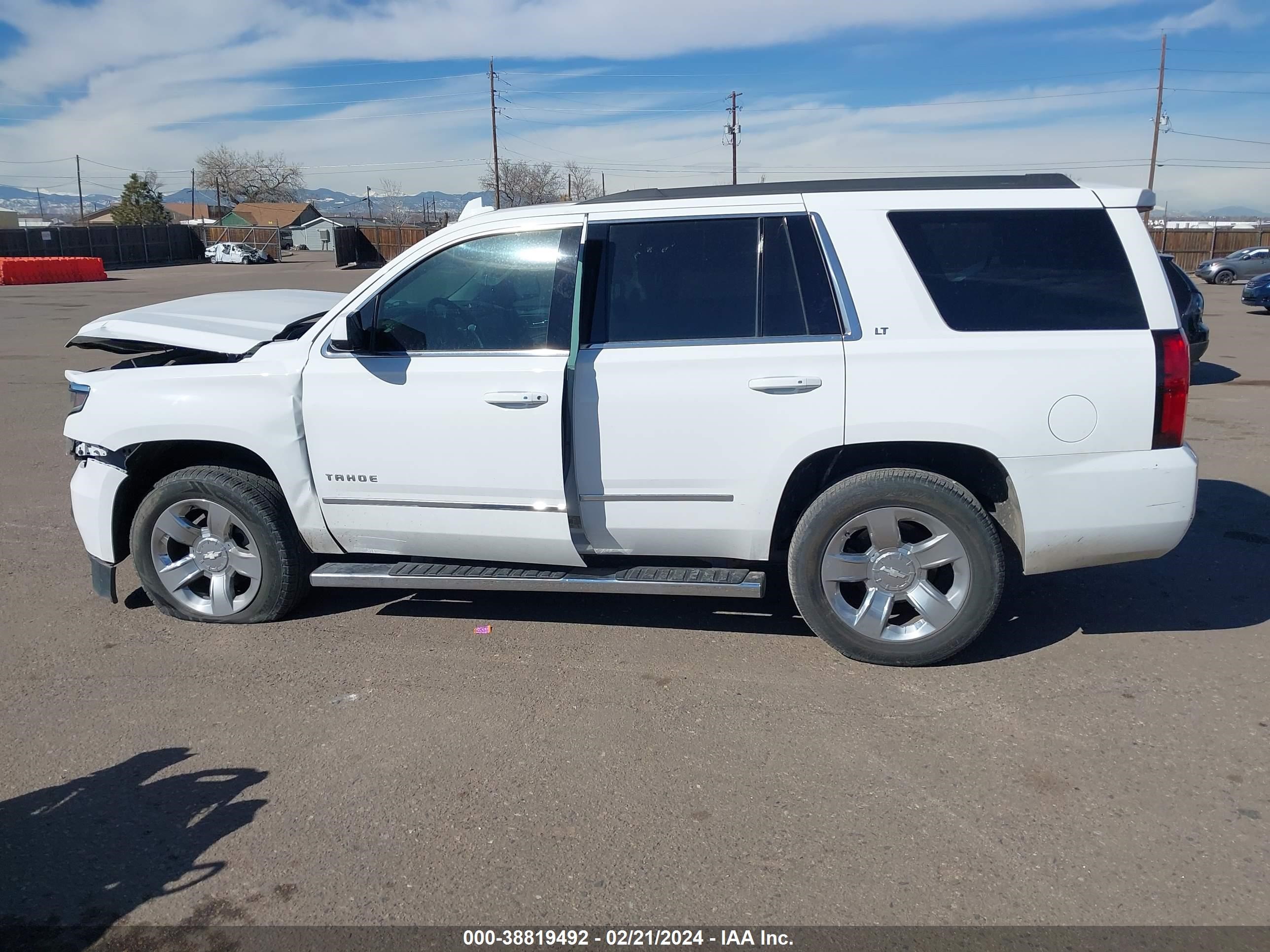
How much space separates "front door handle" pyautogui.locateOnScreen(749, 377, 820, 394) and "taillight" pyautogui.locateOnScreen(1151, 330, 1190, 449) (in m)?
1.36

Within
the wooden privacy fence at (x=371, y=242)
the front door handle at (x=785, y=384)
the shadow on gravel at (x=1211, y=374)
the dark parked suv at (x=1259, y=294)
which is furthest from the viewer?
the wooden privacy fence at (x=371, y=242)

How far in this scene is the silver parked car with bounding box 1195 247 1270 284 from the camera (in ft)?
105

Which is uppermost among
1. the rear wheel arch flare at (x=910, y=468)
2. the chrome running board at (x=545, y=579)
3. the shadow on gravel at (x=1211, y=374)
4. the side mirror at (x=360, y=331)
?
the side mirror at (x=360, y=331)

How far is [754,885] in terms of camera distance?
2924mm

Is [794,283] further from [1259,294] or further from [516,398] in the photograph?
[1259,294]

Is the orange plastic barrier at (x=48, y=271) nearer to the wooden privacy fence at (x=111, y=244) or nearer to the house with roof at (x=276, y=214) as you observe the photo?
the wooden privacy fence at (x=111, y=244)

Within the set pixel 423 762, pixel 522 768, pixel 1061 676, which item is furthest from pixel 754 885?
pixel 1061 676

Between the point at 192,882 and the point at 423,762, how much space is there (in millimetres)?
866

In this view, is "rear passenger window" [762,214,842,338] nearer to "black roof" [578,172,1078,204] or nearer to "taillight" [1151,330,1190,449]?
"black roof" [578,172,1078,204]

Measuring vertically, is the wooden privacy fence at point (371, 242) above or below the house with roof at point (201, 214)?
below

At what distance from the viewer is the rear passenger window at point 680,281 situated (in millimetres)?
4242

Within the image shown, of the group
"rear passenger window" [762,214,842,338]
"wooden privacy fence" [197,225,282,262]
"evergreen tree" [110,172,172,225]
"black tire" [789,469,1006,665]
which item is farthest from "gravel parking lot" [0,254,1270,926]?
"evergreen tree" [110,172,172,225]

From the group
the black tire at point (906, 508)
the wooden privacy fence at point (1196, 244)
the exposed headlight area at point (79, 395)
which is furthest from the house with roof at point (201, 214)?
the black tire at point (906, 508)

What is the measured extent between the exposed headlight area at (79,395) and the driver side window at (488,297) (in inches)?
62.2
